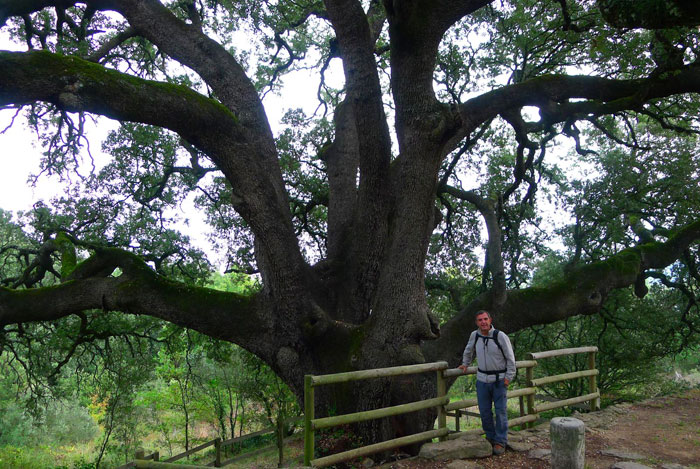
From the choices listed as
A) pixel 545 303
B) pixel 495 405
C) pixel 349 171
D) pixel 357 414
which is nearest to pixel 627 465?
pixel 495 405

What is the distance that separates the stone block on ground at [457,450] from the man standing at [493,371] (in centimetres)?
21

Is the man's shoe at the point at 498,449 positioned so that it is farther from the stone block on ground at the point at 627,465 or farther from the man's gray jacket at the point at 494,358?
the stone block on ground at the point at 627,465

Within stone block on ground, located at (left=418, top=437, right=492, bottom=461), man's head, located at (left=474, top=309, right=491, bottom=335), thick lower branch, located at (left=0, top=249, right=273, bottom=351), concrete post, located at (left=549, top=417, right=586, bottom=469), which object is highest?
thick lower branch, located at (left=0, top=249, right=273, bottom=351)

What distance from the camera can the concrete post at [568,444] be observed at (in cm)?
435

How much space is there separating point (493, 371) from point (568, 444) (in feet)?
3.81

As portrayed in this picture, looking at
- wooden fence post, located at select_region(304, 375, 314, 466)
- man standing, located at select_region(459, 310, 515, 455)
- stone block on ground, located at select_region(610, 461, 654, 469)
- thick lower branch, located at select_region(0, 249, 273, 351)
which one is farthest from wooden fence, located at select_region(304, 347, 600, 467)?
thick lower branch, located at select_region(0, 249, 273, 351)

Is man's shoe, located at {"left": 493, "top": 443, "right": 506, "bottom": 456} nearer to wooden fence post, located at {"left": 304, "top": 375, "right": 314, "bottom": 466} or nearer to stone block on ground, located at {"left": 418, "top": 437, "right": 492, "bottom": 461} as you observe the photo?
stone block on ground, located at {"left": 418, "top": 437, "right": 492, "bottom": 461}

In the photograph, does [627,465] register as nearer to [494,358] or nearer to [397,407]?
[494,358]

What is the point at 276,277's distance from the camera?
6.70m

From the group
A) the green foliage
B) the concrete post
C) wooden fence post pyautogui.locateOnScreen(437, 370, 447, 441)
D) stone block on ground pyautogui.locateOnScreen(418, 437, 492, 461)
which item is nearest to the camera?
the concrete post

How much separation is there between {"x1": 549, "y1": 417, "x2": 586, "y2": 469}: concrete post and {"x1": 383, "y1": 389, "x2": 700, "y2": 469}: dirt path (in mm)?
744

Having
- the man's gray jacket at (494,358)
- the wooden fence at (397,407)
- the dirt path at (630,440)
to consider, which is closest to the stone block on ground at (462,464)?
the dirt path at (630,440)

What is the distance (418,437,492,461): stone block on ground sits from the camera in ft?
16.9

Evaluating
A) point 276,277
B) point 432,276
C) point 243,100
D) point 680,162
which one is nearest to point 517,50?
point 680,162
